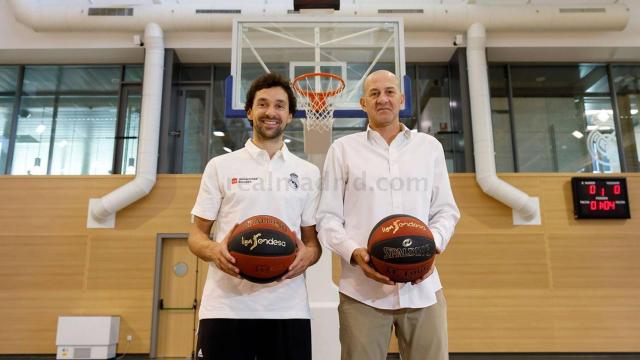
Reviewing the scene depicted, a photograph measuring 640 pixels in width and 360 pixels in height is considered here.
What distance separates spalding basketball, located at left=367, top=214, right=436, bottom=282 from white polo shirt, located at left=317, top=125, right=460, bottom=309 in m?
0.11

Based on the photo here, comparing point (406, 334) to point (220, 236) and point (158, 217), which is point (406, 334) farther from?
point (158, 217)

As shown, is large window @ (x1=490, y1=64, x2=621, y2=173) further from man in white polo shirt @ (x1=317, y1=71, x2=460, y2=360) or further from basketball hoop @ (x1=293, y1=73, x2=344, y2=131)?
man in white polo shirt @ (x1=317, y1=71, x2=460, y2=360)

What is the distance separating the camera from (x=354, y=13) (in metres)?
6.37

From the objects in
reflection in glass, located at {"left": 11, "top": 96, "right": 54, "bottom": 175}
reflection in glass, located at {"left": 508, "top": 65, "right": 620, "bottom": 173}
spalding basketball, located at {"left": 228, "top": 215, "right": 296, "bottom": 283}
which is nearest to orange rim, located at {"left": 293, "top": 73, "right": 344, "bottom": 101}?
spalding basketball, located at {"left": 228, "top": 215, "right": 296, "bottom": 283}

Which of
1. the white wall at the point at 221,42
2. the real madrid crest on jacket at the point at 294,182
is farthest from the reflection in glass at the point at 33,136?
the real madrid crest on jacket at the point at 294,182

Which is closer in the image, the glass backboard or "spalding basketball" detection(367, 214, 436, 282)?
"spalding basketball" detection(367, 214, 436, 282)

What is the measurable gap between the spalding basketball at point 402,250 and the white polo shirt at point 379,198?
106 mm

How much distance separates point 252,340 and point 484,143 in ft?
17.3

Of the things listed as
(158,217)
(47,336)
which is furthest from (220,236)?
(47,336)

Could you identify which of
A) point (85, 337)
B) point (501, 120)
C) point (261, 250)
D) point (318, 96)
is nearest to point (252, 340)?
point (261, 250)

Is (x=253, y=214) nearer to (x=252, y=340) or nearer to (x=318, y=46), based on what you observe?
(x=252, y=340)

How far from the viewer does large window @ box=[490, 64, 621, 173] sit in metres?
6.84

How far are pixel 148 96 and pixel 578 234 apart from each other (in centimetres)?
633

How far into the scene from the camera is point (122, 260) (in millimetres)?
6211
